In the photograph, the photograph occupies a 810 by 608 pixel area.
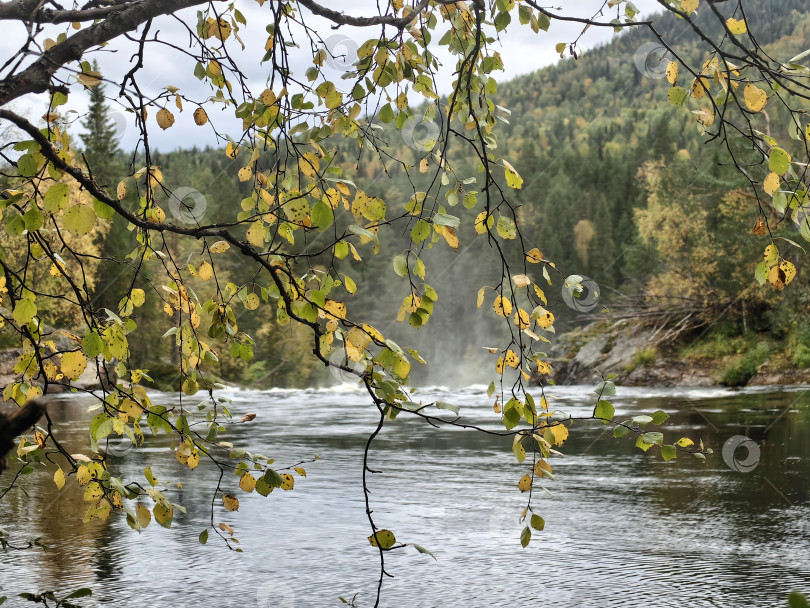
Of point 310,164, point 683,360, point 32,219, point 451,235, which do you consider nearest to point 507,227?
point 451,235

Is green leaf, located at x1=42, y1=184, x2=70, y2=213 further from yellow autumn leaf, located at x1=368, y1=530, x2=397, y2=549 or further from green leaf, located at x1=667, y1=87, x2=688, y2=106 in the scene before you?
green leaf, located at x1=667, y1=87, x2=688, y2=106

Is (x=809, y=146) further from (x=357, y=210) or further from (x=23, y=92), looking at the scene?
(x=23, y=92)

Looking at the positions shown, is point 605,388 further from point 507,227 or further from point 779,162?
point 779,162

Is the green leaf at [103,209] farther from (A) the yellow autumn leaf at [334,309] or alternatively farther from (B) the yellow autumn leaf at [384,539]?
(B) the yellow autumn leaf at [384,539]

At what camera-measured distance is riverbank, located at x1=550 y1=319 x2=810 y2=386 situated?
2985 centimetres

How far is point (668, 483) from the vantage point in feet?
36.9

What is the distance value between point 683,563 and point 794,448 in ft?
23.9

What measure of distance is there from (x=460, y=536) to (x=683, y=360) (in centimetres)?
2698

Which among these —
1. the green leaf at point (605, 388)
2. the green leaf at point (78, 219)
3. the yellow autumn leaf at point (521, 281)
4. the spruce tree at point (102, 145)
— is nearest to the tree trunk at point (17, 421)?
the green leaf at point (78, 219)

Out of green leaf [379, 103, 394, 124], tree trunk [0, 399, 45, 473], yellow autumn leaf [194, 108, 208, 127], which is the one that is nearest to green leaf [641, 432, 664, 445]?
green leaf [379, 103, 394, 124]

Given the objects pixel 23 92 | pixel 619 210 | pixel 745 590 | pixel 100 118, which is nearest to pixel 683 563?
pixel 745 590

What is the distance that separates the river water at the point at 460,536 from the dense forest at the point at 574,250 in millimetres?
2497

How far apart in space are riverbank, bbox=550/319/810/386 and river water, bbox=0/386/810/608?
1608 cm

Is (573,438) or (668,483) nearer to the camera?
(668,483)
